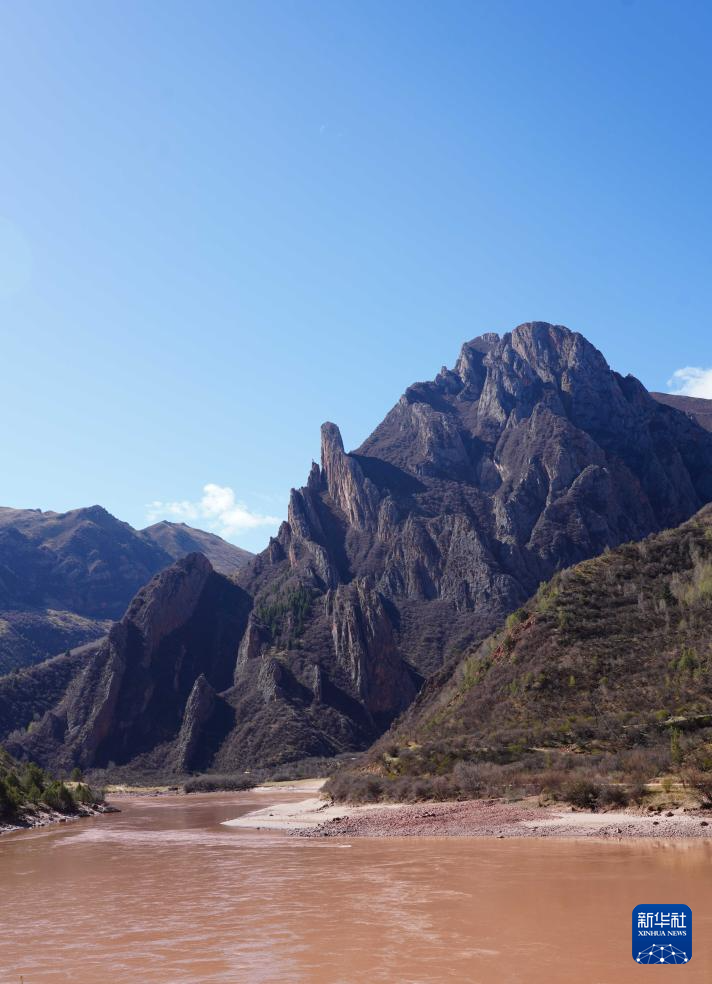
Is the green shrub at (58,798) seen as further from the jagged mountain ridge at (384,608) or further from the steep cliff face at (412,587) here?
the steep cliff face at (412,587)

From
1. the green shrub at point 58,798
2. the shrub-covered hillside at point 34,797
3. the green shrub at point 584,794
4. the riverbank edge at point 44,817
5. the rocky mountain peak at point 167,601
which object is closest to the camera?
the green shrub at point 584,794

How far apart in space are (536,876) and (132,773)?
432ft

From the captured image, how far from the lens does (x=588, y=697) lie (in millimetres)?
61094

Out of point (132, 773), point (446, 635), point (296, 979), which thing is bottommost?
point (132, 773)

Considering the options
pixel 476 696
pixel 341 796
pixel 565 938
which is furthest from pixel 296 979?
pixel 476 696

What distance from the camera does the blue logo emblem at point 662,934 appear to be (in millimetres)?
16953

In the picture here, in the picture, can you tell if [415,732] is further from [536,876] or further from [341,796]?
[536,876]

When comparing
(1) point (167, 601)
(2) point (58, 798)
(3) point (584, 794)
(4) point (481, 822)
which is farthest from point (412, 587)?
(3) point (584, 794)

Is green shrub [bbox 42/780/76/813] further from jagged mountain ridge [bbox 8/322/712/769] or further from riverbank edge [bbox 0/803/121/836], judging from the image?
jagged mountain ridge [bbox 8/322/712/769]

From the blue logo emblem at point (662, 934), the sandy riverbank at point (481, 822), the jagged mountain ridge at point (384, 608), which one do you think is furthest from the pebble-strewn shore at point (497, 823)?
the jagged mountain ridge at point (384, 608)

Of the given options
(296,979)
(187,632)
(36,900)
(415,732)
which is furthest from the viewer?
(187,632)

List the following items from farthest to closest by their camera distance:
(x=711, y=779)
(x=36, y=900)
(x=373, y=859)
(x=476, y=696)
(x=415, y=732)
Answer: (x=415, y=732), (x=476, y=696), (x=711, y=779), (x=373, y=859), (x=36, y=900)

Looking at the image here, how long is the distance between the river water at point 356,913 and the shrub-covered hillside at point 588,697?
41.8 ft

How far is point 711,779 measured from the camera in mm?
39156
